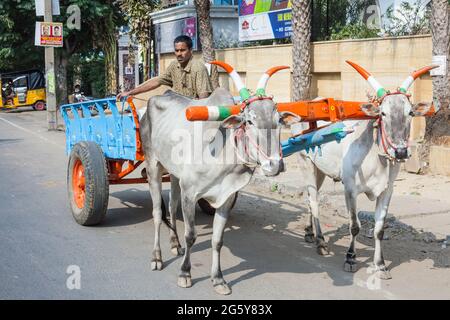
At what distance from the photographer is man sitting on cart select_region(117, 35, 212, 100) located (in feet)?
21.7

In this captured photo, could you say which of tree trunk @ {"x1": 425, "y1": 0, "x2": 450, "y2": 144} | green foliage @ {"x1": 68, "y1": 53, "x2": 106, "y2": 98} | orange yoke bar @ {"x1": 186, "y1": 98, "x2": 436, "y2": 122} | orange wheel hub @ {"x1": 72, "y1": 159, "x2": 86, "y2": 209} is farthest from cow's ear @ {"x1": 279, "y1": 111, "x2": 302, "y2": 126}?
green foliage @ {"x1": 68, "y1": 53, "x2": 106, "y2": 98}

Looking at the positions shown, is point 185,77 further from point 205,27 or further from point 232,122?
point 205,27

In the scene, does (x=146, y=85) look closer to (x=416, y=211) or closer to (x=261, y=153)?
(x=261, y=153)

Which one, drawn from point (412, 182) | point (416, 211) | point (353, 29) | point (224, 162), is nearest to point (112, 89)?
point (353, 29)

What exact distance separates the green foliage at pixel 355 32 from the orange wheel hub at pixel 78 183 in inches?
332

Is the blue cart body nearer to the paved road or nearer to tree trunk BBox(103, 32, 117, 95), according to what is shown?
the paved road

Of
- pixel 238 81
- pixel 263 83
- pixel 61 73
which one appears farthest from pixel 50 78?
pixel 263 83

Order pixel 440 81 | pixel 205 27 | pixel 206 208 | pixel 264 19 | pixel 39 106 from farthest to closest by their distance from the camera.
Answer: pixel 39 106
pixel 264 19
pixel 205 27
pixel 440 81
pixel 206 208

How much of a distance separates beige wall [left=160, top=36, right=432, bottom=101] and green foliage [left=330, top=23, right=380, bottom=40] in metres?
0.77

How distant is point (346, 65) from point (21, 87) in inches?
852

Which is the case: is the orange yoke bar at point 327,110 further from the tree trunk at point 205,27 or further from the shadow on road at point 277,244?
the tree trunk at point 205,27

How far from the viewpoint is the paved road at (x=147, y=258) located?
5.05 meters

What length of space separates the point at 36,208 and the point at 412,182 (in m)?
5.77

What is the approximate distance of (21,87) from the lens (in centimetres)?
3036
